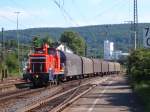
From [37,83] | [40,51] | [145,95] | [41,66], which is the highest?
[40,51]

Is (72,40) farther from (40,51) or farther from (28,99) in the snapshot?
(28,99)

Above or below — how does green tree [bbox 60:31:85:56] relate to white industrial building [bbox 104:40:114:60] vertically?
above

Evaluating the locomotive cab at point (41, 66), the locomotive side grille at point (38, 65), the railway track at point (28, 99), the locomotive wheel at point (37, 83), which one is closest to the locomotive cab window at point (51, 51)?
the locomotive cab at point (41, 66)

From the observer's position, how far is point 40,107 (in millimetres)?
23094

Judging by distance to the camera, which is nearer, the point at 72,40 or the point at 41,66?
the point at 41,66

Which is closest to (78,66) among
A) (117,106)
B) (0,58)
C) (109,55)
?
(0,58)

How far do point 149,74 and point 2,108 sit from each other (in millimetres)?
14065

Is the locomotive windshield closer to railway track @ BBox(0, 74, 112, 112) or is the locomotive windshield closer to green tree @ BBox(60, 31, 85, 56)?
railway track @ BBox(0, 74, 112, 112)

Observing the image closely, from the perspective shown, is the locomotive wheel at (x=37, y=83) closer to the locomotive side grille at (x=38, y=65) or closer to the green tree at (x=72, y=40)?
the locomotive side grille at (x=38, y=65)

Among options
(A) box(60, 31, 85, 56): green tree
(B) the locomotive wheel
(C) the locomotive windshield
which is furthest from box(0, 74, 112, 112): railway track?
(A) box(60, 31, 85, 56): green tree

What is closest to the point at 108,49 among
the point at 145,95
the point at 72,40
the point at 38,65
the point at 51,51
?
the point at 72,40

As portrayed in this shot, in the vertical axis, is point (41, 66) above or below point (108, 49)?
below

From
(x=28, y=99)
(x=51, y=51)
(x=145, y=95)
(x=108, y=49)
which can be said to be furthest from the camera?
(x=108, y=49)

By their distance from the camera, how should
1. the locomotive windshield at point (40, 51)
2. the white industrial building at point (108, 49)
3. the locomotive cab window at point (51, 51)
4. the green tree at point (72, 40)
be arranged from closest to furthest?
the locomotive windshield at point (40, 51) → the locomotive cab window at point (51, 51) → the white industrial building at point (108, 49) → the green tree at point (72, 40)
